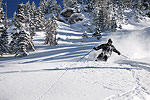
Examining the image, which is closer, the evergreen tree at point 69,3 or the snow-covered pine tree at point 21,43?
the snow-covered pine tree at point 21,43

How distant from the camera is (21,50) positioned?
72.6ft

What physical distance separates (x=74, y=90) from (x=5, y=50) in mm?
25646

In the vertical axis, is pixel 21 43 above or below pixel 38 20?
below

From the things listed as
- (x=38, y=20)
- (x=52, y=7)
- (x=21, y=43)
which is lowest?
(x=21, y=43)

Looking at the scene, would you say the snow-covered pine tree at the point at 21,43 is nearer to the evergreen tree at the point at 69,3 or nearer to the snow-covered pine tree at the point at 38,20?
the snow-covered pine tree at the point at 38,20

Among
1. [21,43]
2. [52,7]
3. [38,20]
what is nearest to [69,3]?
[52,7]

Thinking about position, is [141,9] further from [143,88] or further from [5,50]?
[143,88]

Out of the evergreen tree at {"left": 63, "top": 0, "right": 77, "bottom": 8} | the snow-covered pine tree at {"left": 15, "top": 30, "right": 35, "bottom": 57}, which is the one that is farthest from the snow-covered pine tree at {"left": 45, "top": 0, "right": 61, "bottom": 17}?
the snow-covered pine tree at {"left": 15, "top": 30, "right": 35, "bottom": 57}

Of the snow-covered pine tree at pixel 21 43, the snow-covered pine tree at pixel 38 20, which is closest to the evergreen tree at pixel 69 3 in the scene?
the snow-covered pine tree at pixel 38 20

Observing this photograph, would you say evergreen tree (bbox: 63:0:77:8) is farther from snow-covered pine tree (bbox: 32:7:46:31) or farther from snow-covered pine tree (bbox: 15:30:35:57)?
snow-covered pine tree (bbox: 15:30:35:57)

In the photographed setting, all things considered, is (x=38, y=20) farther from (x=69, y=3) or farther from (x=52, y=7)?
(x=69, y=3)

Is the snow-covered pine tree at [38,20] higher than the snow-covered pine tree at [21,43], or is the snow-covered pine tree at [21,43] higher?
the snow-covered pine tree at [38,20]

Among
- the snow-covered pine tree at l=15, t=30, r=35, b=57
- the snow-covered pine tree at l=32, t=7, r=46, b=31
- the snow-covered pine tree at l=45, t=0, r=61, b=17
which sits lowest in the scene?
the snow-covered pine tree at l=15, t=30, r=35, b=57

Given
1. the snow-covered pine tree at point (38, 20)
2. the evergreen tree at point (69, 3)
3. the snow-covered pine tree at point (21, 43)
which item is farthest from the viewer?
the evergreen tree at point (69, 3)
